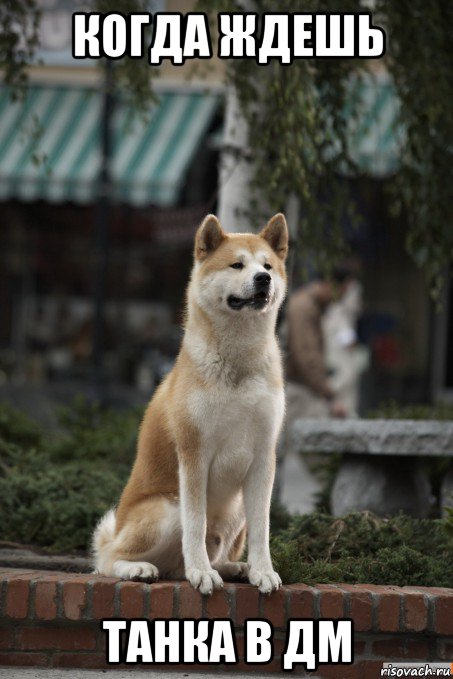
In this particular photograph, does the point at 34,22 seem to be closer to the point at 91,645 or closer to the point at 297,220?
the point at 297,220

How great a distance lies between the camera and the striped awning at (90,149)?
1319 cm

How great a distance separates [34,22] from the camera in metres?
6.81

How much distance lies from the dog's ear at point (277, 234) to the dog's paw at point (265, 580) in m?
1.25

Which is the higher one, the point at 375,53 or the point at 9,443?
the point at 375,53

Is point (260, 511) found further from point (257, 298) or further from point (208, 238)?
point (208, 238)

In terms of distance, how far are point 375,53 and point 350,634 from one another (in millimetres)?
3485

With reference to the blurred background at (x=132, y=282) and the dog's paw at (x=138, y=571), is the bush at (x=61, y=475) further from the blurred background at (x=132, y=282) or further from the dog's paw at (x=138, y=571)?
the blurred background at (x=132, y=282)

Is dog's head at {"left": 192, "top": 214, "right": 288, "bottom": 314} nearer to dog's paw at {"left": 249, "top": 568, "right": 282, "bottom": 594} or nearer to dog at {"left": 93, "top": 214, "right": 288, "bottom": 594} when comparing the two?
dog at {"left": 93, "top": 214, "right": 288, "bottom": 594}

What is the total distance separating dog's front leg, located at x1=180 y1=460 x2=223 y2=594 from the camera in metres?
4.15

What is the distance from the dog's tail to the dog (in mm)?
109

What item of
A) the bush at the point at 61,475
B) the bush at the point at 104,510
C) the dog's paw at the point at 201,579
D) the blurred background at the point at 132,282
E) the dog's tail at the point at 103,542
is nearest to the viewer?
the dog's paw at the point at 201,579

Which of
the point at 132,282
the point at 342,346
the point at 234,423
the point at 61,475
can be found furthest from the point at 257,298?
the point at 132,282

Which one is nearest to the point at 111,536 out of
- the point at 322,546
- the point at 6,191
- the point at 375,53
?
the point at 322,546

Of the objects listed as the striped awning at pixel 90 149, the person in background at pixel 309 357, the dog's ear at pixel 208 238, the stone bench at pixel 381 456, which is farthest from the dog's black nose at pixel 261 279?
the striped awning at pixel 90 149
